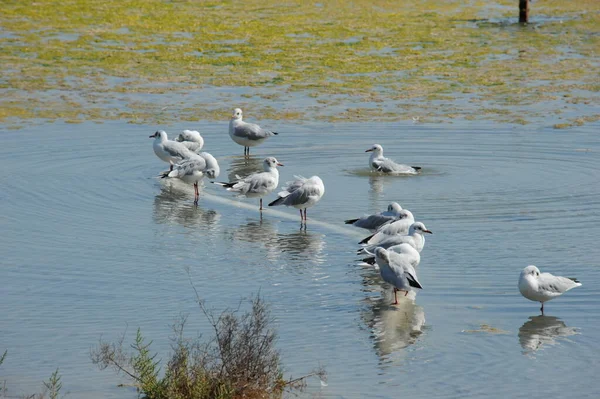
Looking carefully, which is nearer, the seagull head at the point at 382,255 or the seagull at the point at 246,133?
the seagull head at the point at 382,255

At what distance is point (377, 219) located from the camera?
50.8 ft

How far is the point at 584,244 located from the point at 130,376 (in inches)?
285

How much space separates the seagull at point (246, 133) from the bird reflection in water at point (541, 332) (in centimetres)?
1084

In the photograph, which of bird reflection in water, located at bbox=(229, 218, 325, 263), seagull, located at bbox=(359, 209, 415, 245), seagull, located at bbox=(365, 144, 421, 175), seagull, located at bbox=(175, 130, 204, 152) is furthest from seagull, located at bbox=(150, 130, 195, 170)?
seagull, located at bbox=(359, 209, 415, 245)

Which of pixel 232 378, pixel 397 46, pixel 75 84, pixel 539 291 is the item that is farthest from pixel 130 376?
pixel 397 46

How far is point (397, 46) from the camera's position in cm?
3503

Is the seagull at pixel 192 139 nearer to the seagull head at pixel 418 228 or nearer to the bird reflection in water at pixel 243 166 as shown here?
the bird reflection in water at pixel 243 166

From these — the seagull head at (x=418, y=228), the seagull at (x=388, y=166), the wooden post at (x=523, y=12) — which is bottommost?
the seagull at (x=388, y=166)

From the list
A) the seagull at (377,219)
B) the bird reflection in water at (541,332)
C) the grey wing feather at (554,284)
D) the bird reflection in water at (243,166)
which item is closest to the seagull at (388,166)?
the bird reflection in water at (243,166)

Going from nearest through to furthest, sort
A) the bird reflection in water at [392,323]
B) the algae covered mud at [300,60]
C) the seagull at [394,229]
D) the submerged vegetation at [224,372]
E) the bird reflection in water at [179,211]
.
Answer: the submerged vegetation at [224,372]
the bird reflection in water at [392,323]
the seagull at [394,229]
the bird reflection in water at [179,211]
the algae covered mud at [300,60]

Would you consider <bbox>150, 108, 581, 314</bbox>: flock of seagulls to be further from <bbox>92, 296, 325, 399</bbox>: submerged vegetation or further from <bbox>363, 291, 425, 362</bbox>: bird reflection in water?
<bbox>92, 296, 325, 399</bbox>: submerged vegetation

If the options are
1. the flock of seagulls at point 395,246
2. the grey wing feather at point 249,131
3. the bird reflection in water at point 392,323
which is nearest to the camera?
the bird reflection in water at point 392,323

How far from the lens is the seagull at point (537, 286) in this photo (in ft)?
39.8

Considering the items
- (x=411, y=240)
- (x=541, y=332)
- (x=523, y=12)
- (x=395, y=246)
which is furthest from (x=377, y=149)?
(x=523, y=12)
